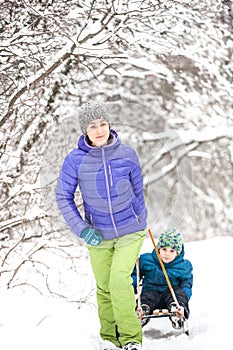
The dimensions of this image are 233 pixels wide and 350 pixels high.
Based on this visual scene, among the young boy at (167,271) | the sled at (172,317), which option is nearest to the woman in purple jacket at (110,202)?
the sled at (172,317)

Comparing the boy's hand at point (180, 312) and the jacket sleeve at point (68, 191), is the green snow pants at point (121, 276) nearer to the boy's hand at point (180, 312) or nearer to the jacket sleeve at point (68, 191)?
the jacket sleeve at point (68, 191)

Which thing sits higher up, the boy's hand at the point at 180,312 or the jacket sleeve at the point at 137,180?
the jacket sleeve at the point at 137,180

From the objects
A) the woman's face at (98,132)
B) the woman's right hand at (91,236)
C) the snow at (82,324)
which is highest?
the woman's face at (98,132)

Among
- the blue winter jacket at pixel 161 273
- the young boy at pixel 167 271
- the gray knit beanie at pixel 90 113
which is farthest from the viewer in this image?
the blue winter jacket at pixel 161 273

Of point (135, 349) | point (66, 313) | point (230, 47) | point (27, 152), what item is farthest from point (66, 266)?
point (230, 47)

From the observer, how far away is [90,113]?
390 centimetres

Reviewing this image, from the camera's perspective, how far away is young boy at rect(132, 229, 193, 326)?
15.6ft

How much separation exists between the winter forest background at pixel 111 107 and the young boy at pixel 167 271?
46cm

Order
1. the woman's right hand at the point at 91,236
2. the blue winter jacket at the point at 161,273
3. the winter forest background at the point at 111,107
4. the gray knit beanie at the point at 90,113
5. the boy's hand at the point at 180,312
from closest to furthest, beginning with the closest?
the woman's right hand at the point at 91,236
the gray knit beanie at the point at 90,113
the boy's hand at the point at 180,312
the blue winter jacket at the point at 161,273
the winter forest background at the point at 111,107

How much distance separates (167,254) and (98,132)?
4.76 feet

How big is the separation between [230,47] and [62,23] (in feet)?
17.5

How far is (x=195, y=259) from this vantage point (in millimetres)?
6898

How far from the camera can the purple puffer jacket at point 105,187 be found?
12.6ft

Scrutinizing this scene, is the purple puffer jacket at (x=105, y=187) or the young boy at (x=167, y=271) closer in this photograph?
the purple puffer jacket at (x=105, y=187)
